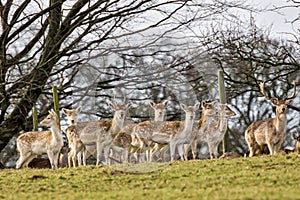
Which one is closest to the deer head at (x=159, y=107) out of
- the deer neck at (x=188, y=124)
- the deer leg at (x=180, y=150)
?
the deer neck at (x=188, y=124)

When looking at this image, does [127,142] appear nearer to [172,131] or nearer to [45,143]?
[172,131]

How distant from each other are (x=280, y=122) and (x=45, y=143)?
12.2 feet

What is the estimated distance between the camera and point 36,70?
42.7 ft

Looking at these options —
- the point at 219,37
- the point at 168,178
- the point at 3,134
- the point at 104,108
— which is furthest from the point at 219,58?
the point at 168,178

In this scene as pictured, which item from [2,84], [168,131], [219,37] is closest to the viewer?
[168,131]

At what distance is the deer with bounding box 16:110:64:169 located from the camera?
1018cm

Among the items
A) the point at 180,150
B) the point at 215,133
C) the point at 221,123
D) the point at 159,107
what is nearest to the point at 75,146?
the point at 180,150

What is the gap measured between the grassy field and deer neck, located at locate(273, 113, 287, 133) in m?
1.41

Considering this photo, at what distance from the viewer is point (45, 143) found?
10.4m

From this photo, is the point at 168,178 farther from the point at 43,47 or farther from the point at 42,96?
the point at 42,96

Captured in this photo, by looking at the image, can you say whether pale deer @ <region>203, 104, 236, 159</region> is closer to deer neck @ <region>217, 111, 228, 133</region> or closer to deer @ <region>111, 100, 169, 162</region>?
deer neck @ <region>217, 111, 228, 133</region>

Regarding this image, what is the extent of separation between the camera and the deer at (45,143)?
10.2m

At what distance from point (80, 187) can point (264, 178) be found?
1.85 m

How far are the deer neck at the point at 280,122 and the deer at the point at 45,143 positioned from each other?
3359 millimetres
